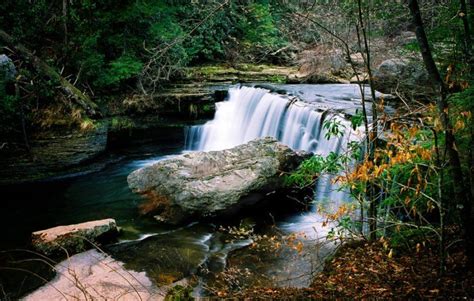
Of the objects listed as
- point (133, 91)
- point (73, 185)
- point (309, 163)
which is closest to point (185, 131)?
point (133, 91)

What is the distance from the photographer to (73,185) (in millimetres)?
9859

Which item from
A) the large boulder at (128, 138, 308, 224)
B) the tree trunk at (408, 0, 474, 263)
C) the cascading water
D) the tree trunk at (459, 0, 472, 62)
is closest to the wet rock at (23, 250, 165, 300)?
the large boulder at (128, 138, 308, 224)

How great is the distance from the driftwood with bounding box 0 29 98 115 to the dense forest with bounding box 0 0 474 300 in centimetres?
4

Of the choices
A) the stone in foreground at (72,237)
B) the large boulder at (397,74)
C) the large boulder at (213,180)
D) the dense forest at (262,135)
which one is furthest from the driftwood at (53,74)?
the large boulder at (397,74)

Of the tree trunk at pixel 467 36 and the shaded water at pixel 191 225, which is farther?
the shaded water at pixel 191 225

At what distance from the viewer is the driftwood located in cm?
1046

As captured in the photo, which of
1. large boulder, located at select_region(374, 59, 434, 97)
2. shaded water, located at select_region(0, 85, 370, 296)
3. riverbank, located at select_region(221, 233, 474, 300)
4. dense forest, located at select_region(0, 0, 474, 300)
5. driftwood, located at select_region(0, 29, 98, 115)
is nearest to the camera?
riverbank, located at select_region(221, 233, 474, 300)

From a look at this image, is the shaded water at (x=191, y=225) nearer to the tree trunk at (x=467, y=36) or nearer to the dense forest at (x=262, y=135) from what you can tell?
the dense forest at (x=262, y=135)

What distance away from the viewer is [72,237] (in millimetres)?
6223

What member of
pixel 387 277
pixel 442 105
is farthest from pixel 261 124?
pixel 442 105

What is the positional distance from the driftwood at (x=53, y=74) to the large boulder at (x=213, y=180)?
4067 mm

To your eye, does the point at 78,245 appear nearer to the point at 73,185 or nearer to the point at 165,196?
the point at 165,196

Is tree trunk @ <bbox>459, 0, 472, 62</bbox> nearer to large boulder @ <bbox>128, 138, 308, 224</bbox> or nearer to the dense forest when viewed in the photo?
the dense forest

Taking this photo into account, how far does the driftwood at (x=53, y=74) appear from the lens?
10.5m
